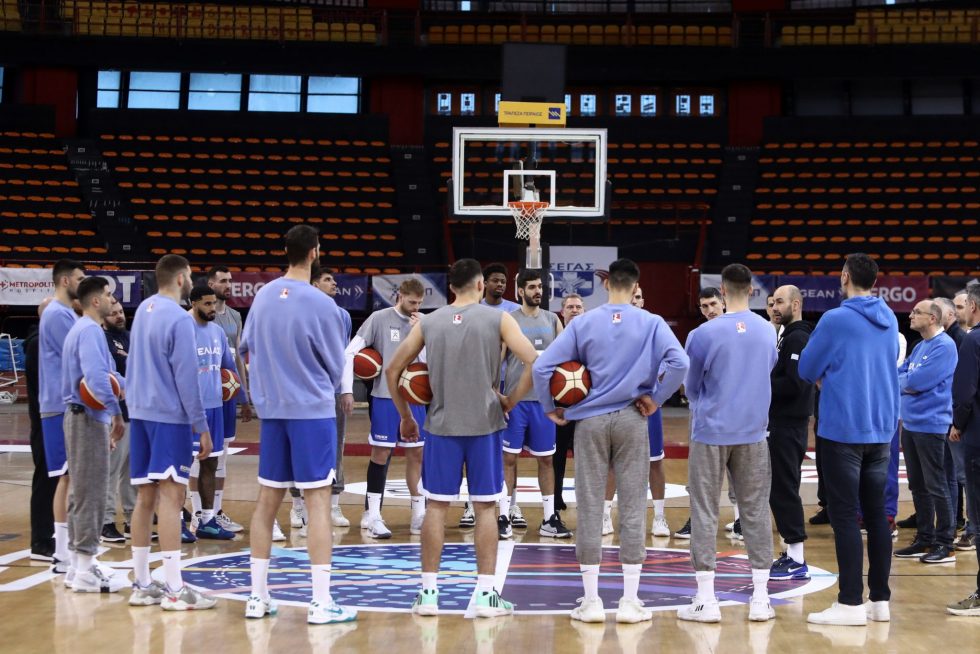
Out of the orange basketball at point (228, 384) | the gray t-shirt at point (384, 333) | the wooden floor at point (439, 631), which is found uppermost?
the gray t-shirt at point (384, 333)

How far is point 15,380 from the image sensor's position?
19.8m

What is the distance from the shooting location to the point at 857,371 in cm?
582

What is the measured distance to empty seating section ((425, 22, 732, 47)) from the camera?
27484 mm

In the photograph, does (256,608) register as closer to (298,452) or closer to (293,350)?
(298,452)

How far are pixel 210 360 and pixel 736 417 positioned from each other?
12.6 ft

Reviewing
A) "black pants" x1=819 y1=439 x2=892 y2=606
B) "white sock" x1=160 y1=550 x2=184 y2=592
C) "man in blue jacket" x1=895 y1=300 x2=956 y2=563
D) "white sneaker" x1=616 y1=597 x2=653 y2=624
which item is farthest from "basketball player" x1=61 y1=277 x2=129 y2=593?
"man in blue jacket" x1=895 y1=300 x2=956 y2=563

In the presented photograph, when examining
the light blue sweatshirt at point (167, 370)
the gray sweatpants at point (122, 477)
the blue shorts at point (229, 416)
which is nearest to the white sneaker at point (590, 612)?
the light blue sweatshirt at point (167, 370)

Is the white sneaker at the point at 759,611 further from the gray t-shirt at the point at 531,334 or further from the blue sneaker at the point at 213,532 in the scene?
the blue sneaker at the point at 213,532

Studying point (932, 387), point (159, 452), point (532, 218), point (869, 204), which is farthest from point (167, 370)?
point (869, 204)

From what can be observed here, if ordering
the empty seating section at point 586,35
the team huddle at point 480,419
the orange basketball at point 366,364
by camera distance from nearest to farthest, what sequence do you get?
the team huddle at point 480,419 < the orange basketball at point 366,364 < the empty seating section at point 586,35

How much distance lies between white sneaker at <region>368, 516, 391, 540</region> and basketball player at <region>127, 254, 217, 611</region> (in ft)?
6.94

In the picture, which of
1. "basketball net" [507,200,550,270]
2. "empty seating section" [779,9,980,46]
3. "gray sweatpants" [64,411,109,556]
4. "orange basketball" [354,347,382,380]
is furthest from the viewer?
"empty seating section" [779,9,980,46]

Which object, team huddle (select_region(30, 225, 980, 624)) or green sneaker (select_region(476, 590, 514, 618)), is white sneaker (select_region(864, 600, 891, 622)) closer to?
team huddle (select_region(30, 225, 980, 624))

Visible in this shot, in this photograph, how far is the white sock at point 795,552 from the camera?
6945 mm
